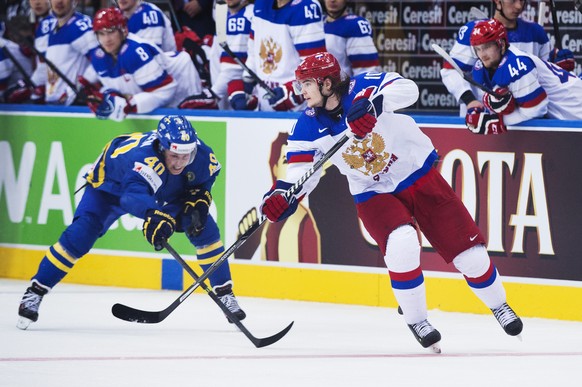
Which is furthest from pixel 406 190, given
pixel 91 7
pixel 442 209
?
pixel 91 7

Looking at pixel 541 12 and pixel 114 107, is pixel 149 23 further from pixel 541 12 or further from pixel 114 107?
pixel 541 12

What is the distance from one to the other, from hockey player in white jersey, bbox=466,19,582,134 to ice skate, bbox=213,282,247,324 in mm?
1407

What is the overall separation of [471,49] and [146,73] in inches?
72.3

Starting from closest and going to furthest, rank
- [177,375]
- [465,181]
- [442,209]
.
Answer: [177,375] → [442,209] → [465,181]

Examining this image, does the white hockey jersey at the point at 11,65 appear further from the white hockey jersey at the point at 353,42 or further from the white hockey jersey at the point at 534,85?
the white hockey jersey at the point at 534,85

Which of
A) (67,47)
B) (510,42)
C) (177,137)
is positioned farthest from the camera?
(67,47)

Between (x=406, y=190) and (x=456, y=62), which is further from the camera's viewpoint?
(x=456, y=62)

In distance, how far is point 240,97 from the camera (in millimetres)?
7547

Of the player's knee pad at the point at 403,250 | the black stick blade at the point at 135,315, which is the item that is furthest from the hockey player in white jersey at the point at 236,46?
the player's knee pad at the point at 403,250

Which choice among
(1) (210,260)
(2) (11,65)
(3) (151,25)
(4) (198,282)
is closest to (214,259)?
(1) (210,260)

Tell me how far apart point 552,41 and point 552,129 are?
858 millimetres

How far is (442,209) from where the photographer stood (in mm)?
5684

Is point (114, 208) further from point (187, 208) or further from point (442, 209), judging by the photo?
point (442, 209)

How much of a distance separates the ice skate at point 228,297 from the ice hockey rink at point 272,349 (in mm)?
91
